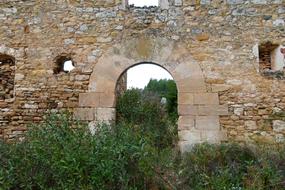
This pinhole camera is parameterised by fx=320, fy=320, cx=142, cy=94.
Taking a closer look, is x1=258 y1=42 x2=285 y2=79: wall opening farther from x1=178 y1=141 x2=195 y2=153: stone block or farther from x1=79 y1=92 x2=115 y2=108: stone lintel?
x1=79 y1=92 x2=115 y2=108: stone lintel

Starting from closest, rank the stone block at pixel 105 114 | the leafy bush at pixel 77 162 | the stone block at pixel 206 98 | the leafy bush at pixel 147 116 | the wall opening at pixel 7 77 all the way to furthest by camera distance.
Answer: the leafy bush at pixel 77 162 → the stone block at pixel 206 98 → the stone block at pixel 105 114 → the wall opening at pixel 7 77 → the leafy bush at pixel 147 116

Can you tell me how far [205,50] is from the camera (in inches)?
226

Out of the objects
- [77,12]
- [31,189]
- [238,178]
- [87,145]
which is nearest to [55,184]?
[31,189]

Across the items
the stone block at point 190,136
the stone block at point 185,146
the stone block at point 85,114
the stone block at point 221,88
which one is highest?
the stone block at point 221,88

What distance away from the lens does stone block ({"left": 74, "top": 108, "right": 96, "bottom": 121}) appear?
18.7ft

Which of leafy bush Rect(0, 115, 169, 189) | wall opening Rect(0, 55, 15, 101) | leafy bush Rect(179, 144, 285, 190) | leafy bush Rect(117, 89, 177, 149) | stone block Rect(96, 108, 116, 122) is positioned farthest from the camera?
leafy bush Rect(117, 89, 177, 149)

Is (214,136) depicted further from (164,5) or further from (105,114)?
(164,5)

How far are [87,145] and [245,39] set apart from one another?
342cm

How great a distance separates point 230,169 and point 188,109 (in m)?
1.41

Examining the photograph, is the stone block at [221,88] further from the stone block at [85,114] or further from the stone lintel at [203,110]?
the stone block at [85,114]

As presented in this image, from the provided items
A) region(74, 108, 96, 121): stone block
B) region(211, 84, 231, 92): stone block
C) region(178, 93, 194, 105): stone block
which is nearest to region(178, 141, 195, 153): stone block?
region(178, 93, 194, 105): stone block

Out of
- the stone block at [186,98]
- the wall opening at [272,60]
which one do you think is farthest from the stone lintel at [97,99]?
the wall opening at [272,60]

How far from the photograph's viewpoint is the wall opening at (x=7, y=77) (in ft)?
20.2

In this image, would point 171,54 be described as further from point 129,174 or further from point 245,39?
point 129,174
